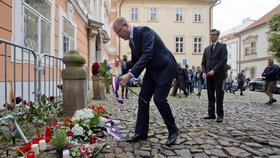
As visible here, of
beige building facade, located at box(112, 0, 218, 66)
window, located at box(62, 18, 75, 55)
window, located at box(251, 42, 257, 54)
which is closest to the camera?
window, located at box(62, 18, 75, 55)

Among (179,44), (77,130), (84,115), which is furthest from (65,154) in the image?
(179,44)

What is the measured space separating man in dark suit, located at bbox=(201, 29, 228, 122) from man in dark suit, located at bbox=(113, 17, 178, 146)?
7.20 ft

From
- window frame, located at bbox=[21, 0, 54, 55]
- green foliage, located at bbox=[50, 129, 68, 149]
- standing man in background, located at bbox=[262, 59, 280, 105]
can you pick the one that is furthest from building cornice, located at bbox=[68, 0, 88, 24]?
green foliage, located at bbox=[50, 129, 68, 149]

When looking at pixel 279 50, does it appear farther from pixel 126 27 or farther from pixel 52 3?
pixel 126 27

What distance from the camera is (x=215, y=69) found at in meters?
5.69

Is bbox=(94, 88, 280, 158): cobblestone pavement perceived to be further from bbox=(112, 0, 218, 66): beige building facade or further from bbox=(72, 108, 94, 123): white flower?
bbox=(112, 0, 218, 66): beige building facade

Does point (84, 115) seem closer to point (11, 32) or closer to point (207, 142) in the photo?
point (207, 142)

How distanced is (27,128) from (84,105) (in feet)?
4.92

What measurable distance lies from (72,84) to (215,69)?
3.11 meters

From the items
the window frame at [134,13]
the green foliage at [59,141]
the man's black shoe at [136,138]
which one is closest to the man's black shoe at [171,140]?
the man's black shoe at [136,138]

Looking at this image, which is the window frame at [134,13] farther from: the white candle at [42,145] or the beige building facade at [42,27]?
the white candle at [42,145]

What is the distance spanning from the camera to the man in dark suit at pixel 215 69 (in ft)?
18.9

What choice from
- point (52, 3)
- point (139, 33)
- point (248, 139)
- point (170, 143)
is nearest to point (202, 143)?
point (170, 143)

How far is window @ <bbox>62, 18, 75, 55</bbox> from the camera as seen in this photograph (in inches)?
421
